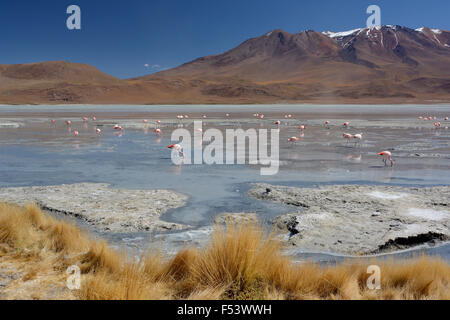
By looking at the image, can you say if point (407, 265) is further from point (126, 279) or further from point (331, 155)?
point (331, 155)

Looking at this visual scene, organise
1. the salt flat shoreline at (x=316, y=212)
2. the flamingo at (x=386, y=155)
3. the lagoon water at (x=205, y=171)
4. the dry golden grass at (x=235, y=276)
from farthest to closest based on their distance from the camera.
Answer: the flamingo at (x=386, y=155)
the lagoon water at (x=205, y=171)
the salt flat shoreline at (x=316, y=212)
the dry golden grass at (x=235, y=276)

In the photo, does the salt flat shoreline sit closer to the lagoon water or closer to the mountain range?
the lagoon water

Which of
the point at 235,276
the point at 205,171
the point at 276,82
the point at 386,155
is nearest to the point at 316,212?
the point at 235,276

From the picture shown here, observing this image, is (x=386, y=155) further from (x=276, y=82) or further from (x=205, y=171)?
(x=276, y=82)

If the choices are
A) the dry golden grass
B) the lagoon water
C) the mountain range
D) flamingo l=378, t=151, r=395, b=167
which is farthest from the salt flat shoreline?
the mountain range

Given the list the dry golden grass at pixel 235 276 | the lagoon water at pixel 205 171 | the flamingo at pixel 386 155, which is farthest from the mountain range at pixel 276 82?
the dry golden grass at pixel 235 276

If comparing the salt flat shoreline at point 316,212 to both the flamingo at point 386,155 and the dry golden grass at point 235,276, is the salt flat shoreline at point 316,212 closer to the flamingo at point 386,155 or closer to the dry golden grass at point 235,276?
the dry golden grass at point 235,276
